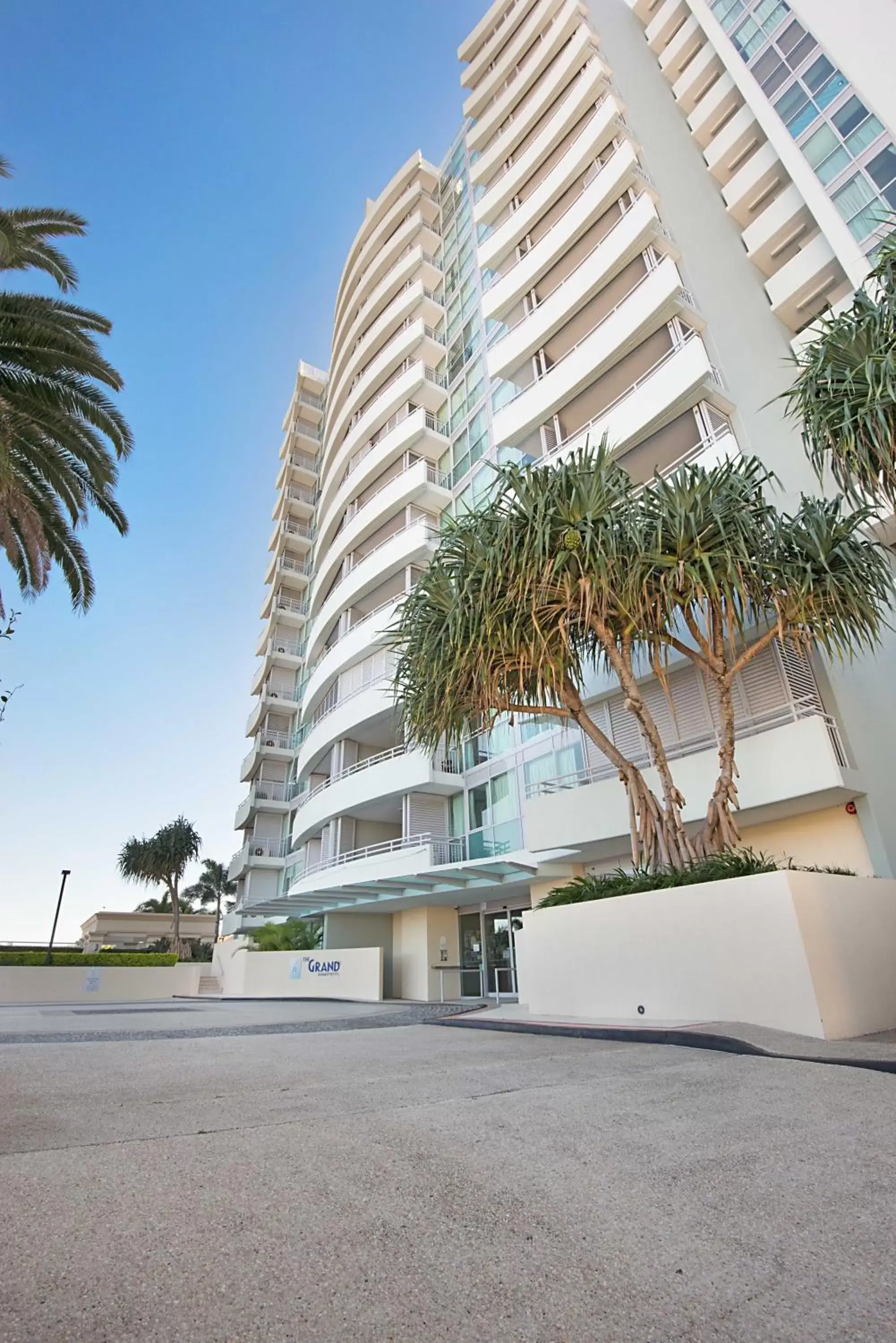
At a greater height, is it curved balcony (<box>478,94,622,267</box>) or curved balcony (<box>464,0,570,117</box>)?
curved balcony (<box>464,0,570,117</box>)

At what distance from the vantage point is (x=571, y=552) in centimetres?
1020

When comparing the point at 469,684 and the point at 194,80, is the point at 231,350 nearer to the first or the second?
the point at 194,80

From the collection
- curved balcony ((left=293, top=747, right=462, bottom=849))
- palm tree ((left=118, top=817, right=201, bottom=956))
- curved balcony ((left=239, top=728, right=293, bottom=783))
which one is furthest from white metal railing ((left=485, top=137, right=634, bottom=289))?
palm tree ((left=118, top=817, right=201, bottom=956))

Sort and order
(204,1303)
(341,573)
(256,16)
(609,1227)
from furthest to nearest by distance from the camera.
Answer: (341,573) < (256,16) < (609,1227) < (204,1303)

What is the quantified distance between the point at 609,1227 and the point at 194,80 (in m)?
22.5

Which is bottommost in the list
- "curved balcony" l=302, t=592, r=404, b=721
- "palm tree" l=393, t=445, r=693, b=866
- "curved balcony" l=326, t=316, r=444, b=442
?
"palm tree" l=393, t=445, r=693, b=866

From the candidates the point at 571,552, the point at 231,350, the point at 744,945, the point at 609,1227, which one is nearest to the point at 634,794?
the point at 744,945

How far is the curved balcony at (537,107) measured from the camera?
79.2 ft

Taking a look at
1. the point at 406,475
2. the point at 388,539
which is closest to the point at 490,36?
the point at 406,475

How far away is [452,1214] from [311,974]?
22744mm

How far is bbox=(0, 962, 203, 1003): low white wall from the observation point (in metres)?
23.0

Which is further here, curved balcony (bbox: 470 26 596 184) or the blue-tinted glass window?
curved balcony (bbox: 470 26 596 184)

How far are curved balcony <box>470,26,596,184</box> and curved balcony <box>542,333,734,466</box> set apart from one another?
15.5 meters

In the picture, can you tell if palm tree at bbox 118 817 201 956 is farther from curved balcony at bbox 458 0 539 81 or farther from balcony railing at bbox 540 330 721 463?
curved balcony at bbox 458 0 539 81
